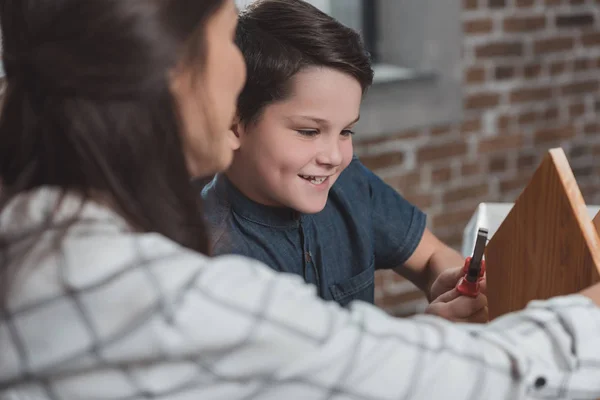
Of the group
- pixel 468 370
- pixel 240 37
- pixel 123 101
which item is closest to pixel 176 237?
pixel 123 101

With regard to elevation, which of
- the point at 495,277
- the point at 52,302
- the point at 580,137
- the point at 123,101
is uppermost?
the point at 123,101

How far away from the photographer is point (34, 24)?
1.89 ft

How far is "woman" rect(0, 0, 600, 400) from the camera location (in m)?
0.52

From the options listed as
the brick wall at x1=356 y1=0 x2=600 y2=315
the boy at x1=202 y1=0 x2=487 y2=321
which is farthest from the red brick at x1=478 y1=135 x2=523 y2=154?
the boy at x1=202 y1=0 x2=487 y2=321

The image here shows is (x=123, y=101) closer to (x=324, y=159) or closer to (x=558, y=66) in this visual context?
(x=324, y=159)

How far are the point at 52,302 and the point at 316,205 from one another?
591 mm

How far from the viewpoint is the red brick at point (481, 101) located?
2.22 meters

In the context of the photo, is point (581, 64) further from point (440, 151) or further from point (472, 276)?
point (472, 276)

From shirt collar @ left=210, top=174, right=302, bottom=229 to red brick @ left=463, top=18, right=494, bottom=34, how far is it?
1.23 meters

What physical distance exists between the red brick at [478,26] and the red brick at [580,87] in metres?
0.38

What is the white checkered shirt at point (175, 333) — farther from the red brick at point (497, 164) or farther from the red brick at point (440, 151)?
the red brick at point (497, 164)

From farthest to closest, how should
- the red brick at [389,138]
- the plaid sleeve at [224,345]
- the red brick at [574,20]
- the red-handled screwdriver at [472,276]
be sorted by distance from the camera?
1. the red brick at [574,20]
2. the red brick at [389,138]
3. the red-handled screwdriver at [472,276]
4. the plaid sleeve at [224,345]

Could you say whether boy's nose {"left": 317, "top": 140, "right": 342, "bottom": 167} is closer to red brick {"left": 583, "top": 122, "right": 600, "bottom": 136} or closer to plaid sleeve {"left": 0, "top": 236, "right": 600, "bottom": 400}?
plaid sleeve {"left": 0, "top": 236, "right": 600, "bottom": 400}

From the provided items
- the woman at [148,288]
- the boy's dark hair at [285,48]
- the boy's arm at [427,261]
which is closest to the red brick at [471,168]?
the boy's arm at [427,261]
